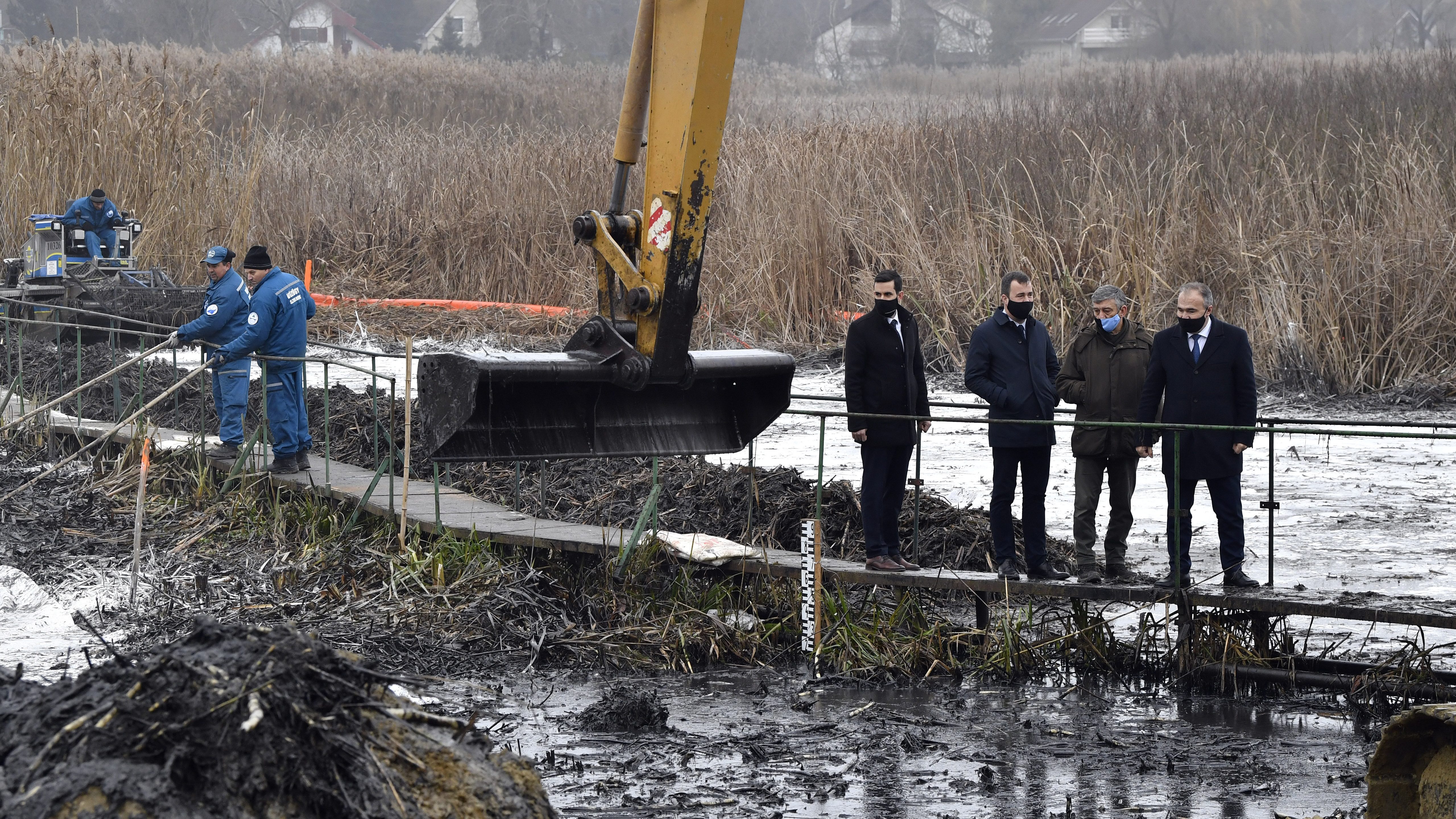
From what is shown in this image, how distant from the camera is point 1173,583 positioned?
7688mm

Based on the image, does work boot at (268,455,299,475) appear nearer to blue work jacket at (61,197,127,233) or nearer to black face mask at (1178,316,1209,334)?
black face mask at (1178,316,1209,334)

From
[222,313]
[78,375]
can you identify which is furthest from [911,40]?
[222,313]

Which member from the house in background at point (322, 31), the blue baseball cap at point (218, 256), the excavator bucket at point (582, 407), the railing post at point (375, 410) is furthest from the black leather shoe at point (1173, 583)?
the house in background at point (322, 31)

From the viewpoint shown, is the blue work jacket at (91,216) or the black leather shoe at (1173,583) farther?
the blue work jacket at (91,216)

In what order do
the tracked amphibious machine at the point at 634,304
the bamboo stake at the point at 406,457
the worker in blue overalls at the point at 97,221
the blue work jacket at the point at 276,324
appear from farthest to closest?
the worker in blue overalls at the point at 97,221 → the blue work jacket at the point at 276,324 → the bamboo stake at the point at 406,457 → the tracked amphibious machine at the point at 634,304

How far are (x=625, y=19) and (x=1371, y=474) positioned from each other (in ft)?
196

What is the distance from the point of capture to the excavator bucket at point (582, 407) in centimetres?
634

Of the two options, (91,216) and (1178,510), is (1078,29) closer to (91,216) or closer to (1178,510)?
(91,216)

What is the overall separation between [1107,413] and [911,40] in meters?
61.3

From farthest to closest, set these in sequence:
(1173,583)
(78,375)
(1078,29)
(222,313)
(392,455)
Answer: (1078,29)
(78,375)
(222,313)
(392,455)
(1173,583)

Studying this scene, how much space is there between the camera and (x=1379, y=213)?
595 inches

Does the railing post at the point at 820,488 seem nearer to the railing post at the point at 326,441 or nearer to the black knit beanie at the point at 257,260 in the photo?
the railing post at the point at 326,441

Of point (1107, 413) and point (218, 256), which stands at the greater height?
point (218, 256)

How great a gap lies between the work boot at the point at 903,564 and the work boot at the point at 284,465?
14.9 feet
